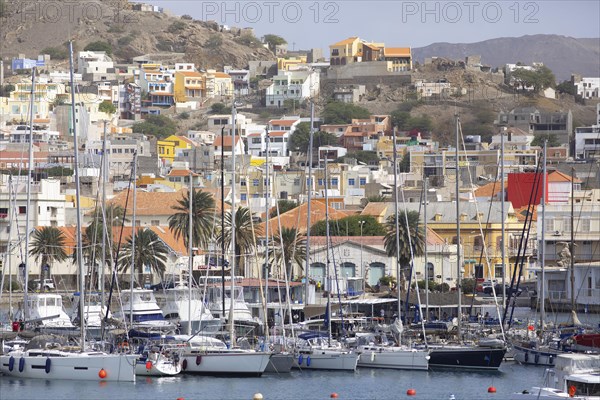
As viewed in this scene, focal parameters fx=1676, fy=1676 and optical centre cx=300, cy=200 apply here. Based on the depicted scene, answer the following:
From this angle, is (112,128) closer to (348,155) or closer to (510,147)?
(348,155)

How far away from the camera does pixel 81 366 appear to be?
4569cm

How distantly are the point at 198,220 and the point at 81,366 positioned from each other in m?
31.1

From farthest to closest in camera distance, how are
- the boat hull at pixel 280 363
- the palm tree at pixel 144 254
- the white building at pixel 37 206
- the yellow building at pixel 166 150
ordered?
1. the yellow building at pixel 166 150
2. the white building at pixel 37 206
3. the palm tree at pixel 144 254
4. the boat hull at pixel 280 363

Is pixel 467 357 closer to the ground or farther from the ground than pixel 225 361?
closer to the ground

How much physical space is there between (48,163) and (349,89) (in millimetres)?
74042

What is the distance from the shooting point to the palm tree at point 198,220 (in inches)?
3012

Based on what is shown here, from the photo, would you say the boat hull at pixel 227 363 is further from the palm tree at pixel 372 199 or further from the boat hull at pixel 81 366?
the palm tree at pixel 372 199

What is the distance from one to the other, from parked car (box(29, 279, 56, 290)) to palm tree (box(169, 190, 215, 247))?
6315 mm

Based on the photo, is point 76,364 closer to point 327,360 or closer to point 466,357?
point 327,360

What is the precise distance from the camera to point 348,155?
159375mm

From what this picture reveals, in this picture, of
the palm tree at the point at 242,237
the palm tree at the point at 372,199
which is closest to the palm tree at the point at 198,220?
the palm tree at the point at 242,237

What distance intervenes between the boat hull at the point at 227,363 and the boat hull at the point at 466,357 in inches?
241

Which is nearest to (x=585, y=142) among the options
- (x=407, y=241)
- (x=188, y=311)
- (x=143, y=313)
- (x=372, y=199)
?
(x=372, y=199)

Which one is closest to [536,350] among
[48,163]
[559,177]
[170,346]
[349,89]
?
[170,346]
